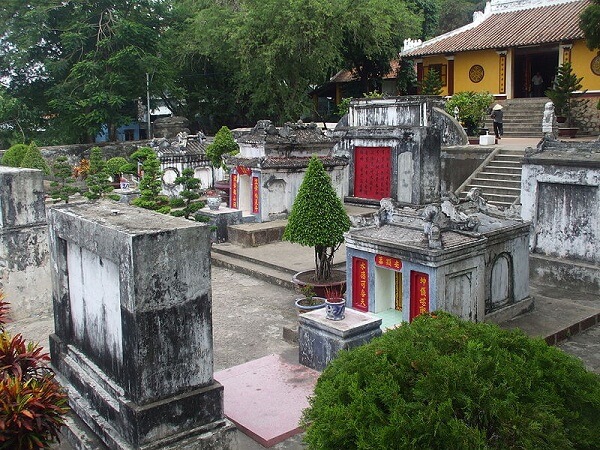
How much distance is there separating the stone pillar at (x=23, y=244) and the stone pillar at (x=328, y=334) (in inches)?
189

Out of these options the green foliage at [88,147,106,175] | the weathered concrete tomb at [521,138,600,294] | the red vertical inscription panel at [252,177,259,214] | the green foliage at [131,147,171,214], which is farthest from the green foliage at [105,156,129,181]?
the weathered concrete tomb at [521,138,600,294]

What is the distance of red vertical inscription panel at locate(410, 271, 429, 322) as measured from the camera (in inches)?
319

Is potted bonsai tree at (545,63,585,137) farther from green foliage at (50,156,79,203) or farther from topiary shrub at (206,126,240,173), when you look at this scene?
green foliage at (50,156,79,203)

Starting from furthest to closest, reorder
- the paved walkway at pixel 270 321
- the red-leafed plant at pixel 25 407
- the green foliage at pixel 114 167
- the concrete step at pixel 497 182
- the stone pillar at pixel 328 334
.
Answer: the green foliage at pixel 114 167 < the concrete step at pixel 497 182 < the paved walkway at pixel 270 321 < the stone pillar at pixel 328 334 < the red-leafed plant at pixel 25 407

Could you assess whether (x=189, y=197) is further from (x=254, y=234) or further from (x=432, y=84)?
(x=432, y=84)

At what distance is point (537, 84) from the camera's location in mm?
28875

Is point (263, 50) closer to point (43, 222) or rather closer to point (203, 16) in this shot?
point (203, 16)

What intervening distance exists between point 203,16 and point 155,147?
970 centimetres

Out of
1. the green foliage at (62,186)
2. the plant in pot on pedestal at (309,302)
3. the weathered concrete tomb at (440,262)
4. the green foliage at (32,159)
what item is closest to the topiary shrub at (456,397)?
the weathered concrete tomb at (440,262)

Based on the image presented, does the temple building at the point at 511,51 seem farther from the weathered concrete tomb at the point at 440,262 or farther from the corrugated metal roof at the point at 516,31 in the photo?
the weathered concrete tomb at the point at 440,262

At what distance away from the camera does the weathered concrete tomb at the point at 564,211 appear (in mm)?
10688

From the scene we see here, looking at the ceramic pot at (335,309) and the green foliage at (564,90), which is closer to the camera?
the ceramic pot at (335,309)

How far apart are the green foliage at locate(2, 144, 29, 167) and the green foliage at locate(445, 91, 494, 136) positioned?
53.2 ft

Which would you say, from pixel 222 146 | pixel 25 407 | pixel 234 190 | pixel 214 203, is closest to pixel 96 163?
pixel 222 146
